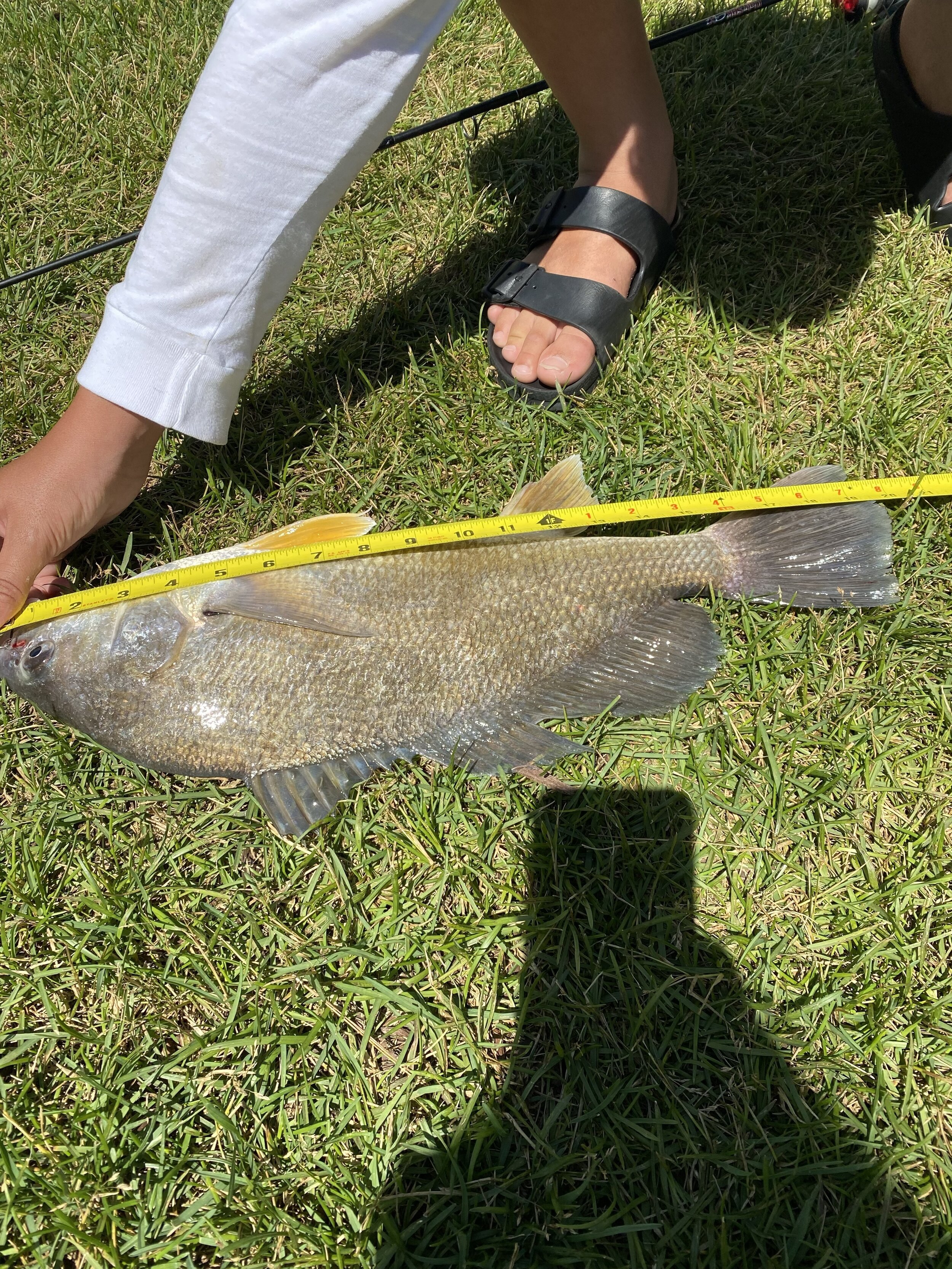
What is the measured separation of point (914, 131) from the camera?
119 inches

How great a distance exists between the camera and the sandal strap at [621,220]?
2.94m

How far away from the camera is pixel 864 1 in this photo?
3566 mm

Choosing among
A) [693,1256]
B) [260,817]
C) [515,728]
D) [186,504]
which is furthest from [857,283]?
[693,1256]

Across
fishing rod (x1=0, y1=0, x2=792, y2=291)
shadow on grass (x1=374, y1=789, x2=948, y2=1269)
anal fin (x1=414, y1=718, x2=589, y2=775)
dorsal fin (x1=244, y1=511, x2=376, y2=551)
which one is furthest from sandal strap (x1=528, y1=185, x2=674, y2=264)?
shadow on grass (x1=374, y1=789, x2=948, y2=1269)

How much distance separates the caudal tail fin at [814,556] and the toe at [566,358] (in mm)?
862

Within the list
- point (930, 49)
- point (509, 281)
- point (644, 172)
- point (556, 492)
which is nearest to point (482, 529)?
point (556, 492)

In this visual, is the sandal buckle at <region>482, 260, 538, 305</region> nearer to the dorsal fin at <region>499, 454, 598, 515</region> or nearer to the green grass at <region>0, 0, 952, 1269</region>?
the green grass at <region>0, 0, 952, 1269</region>

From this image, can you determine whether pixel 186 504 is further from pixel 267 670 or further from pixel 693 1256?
pixel 693 1256

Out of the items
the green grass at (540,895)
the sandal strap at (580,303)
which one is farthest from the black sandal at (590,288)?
the green grass at (540,895)

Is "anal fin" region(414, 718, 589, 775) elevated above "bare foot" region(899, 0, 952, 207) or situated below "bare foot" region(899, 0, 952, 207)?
below

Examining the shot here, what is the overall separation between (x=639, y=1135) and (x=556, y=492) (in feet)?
6.14

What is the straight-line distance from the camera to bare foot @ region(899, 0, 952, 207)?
2855mm

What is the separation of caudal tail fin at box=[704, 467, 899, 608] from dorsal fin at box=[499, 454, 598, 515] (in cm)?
47

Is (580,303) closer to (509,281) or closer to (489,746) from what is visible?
(509,281)
